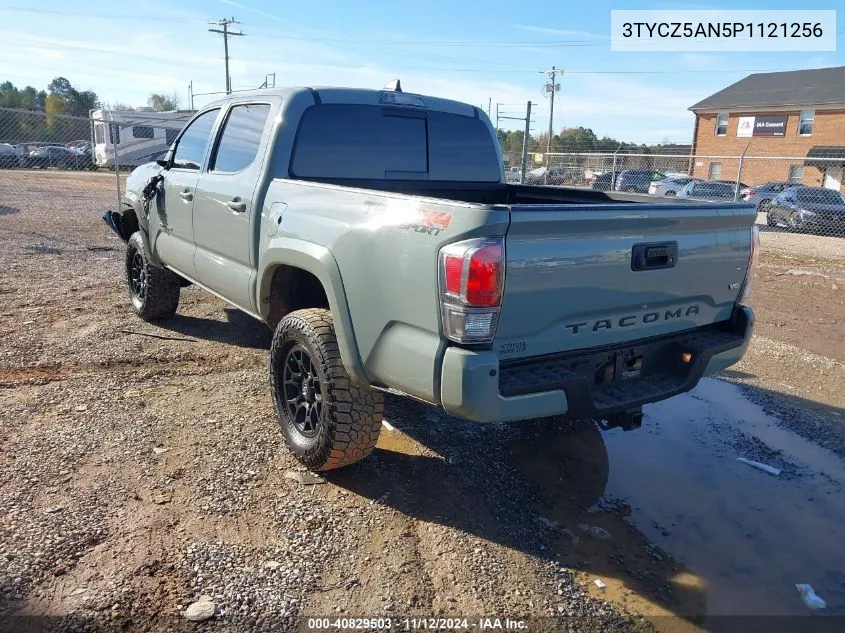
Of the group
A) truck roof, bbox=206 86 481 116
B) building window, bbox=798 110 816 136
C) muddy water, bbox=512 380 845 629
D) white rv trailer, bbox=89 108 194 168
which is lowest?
muddy water, bbox=512 380 845 629

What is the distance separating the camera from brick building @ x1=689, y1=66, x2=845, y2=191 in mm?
35188

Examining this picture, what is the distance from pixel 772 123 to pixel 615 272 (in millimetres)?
41111

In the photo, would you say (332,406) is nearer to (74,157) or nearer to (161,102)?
(74,157)

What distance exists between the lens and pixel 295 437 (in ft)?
12.1

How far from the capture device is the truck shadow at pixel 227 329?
5.88m

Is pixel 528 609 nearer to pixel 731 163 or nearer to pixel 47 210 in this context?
pixel 47 210

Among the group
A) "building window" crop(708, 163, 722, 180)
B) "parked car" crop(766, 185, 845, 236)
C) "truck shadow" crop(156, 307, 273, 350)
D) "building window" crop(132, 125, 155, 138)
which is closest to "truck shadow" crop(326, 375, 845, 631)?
"truck shadow" crop(156, 307, 273, 350)

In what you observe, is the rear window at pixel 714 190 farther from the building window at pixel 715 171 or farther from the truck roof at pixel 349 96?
the building window at pixel 715 171

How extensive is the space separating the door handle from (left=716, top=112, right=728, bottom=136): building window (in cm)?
4215

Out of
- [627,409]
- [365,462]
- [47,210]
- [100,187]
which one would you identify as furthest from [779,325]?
[100,187]

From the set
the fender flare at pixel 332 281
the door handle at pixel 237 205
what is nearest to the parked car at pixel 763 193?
the door handle at pixel 237 205

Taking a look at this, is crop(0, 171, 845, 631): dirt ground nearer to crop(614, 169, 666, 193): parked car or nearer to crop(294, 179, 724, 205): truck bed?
crop(294, 179, 724, 205): truck bed

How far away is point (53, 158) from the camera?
32.8m

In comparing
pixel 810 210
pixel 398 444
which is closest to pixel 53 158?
pixel 810 210
